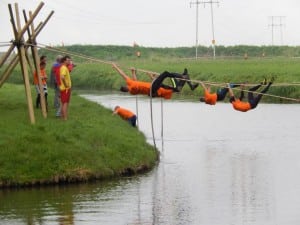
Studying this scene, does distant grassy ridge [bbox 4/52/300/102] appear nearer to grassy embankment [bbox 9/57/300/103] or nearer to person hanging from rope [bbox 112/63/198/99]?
grassy embankment [bbox 9/57/300/103]

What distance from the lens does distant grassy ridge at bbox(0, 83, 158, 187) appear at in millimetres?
21609

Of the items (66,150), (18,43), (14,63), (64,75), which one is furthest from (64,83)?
(66,150)

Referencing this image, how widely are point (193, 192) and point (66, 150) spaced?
3613 millimetres

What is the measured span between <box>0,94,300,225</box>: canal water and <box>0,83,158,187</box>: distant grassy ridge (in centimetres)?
36

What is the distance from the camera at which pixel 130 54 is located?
112250 mm

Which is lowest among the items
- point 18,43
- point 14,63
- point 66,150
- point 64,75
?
point 66,150

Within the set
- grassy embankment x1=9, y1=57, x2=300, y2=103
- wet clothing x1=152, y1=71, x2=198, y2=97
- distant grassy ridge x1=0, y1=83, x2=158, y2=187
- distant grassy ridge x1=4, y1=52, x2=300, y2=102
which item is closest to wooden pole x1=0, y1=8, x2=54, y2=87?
distant grassy ridge x1=0, y1=83, x2=158, y2=187

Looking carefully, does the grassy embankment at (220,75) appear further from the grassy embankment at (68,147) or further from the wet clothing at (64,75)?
the wet clothing at (64,75)

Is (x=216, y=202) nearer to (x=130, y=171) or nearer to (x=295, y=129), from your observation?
(x=130, y=171)

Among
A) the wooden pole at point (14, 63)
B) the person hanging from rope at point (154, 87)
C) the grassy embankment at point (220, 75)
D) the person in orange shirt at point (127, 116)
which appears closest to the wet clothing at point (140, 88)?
the person hanging from rope at point (154, 87)

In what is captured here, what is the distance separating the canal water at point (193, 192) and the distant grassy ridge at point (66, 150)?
0.36 m

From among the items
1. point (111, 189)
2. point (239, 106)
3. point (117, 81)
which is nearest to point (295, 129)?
point (239, 106)

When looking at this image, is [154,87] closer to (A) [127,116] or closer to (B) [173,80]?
(B) [173,80]

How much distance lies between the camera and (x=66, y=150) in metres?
22.5
